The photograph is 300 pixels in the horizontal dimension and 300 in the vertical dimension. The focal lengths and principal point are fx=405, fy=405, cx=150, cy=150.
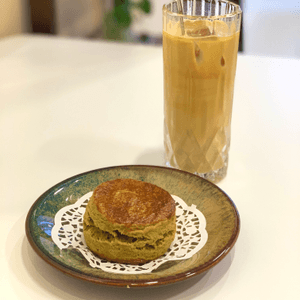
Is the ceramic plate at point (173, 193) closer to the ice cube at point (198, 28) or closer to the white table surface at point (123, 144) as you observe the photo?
the white table surface at point (123, 144)

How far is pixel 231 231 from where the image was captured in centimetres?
56

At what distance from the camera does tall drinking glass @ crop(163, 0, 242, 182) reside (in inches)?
27.2

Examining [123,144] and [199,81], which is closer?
[199,81]

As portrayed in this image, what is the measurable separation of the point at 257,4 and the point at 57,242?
3354 mm

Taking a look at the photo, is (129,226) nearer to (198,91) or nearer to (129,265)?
(129,265)

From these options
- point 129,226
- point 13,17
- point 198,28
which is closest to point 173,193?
point 129,226

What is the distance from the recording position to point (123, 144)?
37.4 inches

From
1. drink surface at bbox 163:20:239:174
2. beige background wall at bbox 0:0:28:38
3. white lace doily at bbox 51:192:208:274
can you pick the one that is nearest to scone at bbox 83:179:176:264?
white lace doily at bbox 51:192:208:274

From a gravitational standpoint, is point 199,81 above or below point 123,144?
above

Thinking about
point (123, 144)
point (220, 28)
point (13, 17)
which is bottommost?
point (123, 144)

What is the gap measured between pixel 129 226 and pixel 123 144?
0.43 m

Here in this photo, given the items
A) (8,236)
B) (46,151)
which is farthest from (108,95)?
(8,236)

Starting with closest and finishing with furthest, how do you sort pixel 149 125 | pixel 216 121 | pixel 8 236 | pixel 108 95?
pixel 8 236
pixel 216 121
pixel 149 125
pixel 108 95

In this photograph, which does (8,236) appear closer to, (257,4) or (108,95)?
(108,95)
